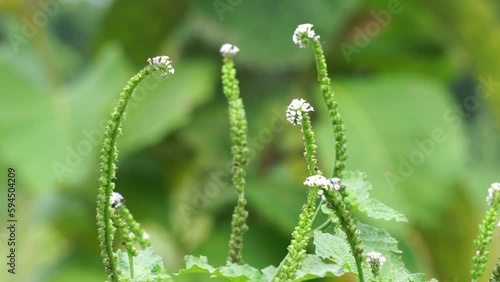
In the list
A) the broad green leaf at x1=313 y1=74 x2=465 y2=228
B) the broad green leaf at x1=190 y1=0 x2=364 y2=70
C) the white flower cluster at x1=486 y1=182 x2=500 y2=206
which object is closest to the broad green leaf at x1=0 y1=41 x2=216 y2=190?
the broad green leaf at x1=190 y1=0 x2=364 y2=70

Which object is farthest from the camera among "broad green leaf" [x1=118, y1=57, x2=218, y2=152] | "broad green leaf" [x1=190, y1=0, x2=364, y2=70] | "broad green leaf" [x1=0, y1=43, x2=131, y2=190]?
"broad green leaf" [x1=190, y1=0, x2=364, y2=70]

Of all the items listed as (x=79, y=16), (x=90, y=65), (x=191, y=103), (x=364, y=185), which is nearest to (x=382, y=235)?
(x=364, y=185)

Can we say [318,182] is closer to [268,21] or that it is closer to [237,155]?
[237,155]

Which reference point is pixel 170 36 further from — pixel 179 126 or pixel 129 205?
pixel 129 205

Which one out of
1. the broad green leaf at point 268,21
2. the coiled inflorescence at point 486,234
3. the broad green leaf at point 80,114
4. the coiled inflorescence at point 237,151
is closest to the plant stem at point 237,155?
the coiled inflorescence at point 237,151

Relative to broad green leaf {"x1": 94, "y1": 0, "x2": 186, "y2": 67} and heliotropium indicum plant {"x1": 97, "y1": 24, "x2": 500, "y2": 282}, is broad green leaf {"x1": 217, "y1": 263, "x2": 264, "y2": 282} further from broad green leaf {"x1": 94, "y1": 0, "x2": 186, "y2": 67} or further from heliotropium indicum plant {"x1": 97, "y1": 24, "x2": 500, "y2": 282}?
broad green leaf {"x1": 94, "y1": 0, "x2": 186, "y2": 67}
